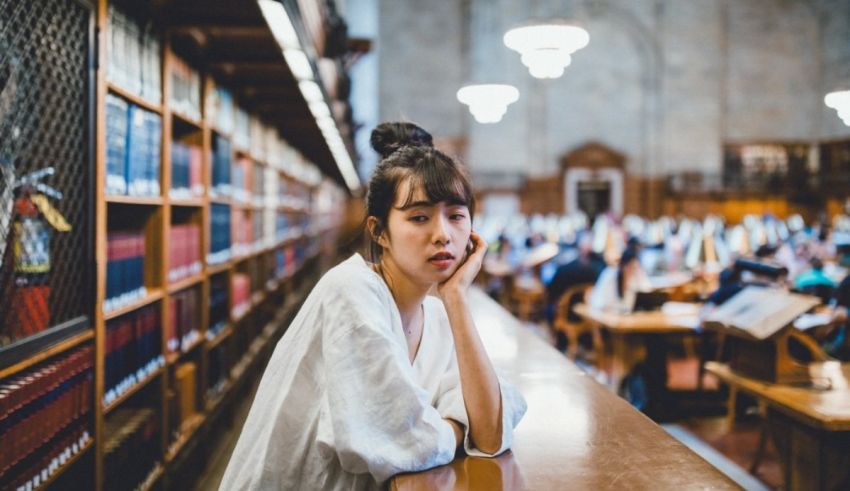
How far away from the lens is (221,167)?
4.02 metres

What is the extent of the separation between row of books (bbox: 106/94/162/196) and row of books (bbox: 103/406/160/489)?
0.94 meters

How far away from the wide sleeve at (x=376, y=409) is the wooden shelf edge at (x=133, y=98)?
5.47 ft

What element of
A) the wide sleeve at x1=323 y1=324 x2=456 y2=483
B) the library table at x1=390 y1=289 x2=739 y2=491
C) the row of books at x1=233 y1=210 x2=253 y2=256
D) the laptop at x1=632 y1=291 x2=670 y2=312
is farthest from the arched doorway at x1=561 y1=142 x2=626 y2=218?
the wide sleeve at x1=323 y1=324 x2=456 y2=483

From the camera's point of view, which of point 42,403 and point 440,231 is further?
point 42,403

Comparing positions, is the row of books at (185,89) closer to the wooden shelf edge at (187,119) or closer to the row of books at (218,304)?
the wooden shelf edge at (187,119)

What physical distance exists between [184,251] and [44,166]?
53.8 inches

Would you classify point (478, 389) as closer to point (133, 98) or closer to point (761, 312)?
point (133, 98)

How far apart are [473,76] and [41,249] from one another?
1682 centimetres

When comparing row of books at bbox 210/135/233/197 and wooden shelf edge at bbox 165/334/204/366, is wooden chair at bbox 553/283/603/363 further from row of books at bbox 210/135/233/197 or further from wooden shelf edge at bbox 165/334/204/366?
wooden shelf edge at bbox 165/334/204/366

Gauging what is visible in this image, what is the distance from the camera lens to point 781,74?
18.4m

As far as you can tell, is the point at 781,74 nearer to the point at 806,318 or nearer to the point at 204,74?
the point at 806,318

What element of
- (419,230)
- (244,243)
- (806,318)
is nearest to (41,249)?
(419,230)

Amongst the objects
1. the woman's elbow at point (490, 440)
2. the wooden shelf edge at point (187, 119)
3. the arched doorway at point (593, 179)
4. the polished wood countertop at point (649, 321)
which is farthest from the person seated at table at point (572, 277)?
the arched doorway at point (593, 179)

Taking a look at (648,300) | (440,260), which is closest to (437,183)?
(440,260)
